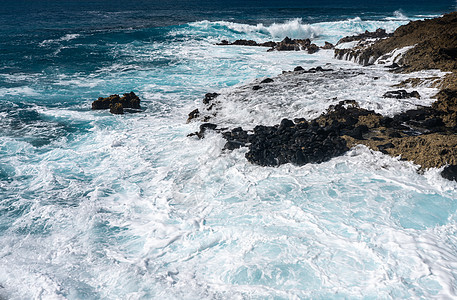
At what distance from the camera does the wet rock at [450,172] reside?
612cm

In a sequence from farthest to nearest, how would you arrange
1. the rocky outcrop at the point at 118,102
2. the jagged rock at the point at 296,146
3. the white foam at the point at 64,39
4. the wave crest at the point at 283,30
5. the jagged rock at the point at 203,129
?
1. the wave crest at the point at 283,30
2. the white foam at the point at 64,39
3. the rocky outcrop at the point at 118,102
4. the jagged rock at the point at 203,129
5. the jagged rock at the point at 296,146

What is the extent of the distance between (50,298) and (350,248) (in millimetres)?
4389

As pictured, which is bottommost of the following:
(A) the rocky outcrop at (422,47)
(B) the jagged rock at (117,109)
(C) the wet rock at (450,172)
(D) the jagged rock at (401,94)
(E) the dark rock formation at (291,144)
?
(B) the jagged rock at (117,109)

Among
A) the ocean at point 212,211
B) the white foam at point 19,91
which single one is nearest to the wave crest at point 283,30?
the ocean at point 212,211

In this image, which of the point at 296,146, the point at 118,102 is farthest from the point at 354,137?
the point at 118,102

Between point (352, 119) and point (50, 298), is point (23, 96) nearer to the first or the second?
point (50, 298)

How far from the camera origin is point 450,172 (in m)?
6.16

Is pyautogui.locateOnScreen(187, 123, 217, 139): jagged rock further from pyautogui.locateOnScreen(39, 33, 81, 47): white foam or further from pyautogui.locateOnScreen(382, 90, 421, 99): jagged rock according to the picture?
pyautogui.locateOnScreen(39, 33, 81, 47): white foam

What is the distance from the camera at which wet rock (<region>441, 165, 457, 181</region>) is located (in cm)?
612

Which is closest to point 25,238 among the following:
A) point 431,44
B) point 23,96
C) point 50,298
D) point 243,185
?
point 50,298

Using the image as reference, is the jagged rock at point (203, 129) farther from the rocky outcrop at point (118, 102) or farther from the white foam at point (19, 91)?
the white foam at point (19, 91)

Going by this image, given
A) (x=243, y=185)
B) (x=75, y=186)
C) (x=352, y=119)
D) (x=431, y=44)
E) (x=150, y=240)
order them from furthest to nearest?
(x=431, y=44) < (x=352, y=119) < (x=75, y=186) < (x=243, y=185) < (x=150, y=240)

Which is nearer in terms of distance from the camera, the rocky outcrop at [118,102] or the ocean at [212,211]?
the ocean at [212,211]

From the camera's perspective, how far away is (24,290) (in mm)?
4734
